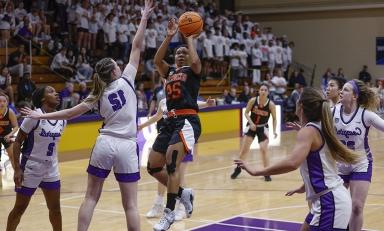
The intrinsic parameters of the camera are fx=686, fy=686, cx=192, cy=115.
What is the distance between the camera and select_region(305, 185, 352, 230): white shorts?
4715mm

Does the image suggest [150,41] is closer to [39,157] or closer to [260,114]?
[260,114]

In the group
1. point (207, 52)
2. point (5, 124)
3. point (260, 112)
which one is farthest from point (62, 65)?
point (260, 112)

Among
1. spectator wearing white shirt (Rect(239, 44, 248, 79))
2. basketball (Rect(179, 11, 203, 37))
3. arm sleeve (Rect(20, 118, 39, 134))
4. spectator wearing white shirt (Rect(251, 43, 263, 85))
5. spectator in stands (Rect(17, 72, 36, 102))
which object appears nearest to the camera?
arm sleeve (Rect(20, 118, 39, 134))

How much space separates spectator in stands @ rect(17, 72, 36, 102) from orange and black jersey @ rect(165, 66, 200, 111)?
10.4 metres

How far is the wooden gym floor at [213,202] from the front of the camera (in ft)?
27.6

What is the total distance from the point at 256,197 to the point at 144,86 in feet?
37.4

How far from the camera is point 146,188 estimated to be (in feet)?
36.9

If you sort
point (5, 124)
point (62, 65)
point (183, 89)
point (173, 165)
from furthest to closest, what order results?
point (62, 65) → point (5, 124) → point (183, 89) → point (173, 165)

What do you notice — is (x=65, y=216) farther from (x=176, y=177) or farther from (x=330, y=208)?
(x=330, y=208)

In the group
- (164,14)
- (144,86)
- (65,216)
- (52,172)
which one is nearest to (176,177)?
(52,172)

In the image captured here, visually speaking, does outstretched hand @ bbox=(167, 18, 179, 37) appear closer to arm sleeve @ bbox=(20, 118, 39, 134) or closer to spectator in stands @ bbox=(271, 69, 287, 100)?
arm sleeve @ bbox=(20, 118, 39, 134)

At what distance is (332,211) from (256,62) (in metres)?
21.5

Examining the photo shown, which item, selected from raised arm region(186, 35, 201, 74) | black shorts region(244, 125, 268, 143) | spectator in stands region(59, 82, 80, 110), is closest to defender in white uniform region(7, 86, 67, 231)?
raised arm region(186, 35, 201, 74)

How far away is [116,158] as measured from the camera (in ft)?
19.5
